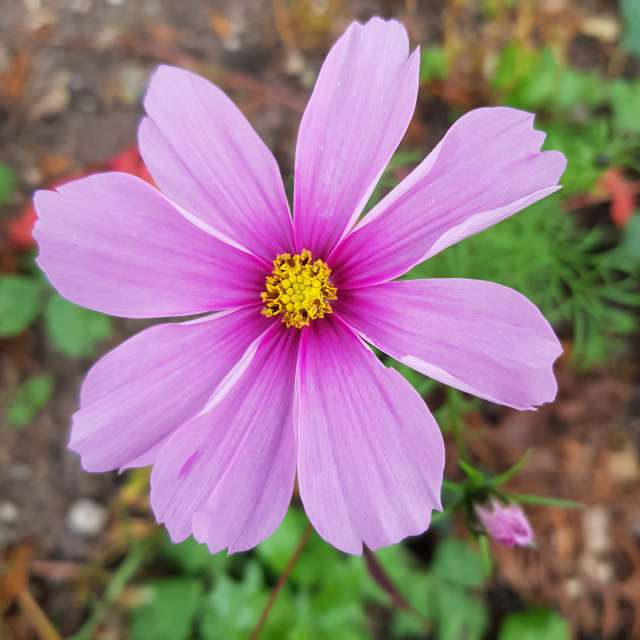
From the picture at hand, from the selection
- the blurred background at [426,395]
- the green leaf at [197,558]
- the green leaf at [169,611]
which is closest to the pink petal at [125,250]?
the blurred background at [426,395]

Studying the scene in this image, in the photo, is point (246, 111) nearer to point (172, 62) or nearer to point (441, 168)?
point (172, 62)

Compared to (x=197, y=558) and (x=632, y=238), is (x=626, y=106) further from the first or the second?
(x=197, y=558)

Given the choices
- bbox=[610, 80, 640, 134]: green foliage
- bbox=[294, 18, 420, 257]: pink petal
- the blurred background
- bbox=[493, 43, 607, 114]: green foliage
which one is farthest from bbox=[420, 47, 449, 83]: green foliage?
bbox=[294, 18, 420, 257]: pink petal

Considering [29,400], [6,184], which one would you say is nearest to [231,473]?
[29,400]

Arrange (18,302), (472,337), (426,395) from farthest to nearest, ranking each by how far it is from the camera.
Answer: (18,302)
(426,395)
(472,337)

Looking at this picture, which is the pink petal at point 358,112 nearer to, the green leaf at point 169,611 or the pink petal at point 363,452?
the pink petal at point 363,452

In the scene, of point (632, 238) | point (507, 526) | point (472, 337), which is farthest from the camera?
point (632, 238)

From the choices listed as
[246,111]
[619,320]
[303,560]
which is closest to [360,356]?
[303,560]
